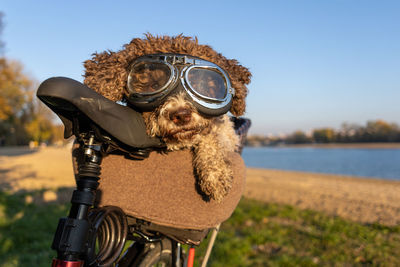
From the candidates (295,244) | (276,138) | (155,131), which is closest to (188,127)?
(155,131)

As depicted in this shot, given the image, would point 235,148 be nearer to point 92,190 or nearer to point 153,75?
point 153,75

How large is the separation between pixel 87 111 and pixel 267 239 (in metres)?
5.28

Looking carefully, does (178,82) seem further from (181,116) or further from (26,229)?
(26,229)

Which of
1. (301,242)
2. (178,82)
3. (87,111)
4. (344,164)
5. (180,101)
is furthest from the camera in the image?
(344,164)

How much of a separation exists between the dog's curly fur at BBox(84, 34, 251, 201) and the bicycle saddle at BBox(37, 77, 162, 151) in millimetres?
314

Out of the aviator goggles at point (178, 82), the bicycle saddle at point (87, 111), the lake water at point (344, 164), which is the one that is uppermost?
the aviator goggles at point (178, 82)

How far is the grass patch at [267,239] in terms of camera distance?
445 centimetres

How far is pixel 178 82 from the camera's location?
139cm

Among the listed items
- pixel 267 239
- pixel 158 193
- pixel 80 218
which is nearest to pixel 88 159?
pixel 80 218

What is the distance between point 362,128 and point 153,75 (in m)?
81.9

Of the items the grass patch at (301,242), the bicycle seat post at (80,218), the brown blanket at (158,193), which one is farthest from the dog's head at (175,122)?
the grass patch at (301,242)

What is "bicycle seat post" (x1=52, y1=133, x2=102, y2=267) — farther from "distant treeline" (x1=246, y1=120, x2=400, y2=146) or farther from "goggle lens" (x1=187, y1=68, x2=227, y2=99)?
"distant treeline" (x1=246, y1=120, x2=400, y2=146)

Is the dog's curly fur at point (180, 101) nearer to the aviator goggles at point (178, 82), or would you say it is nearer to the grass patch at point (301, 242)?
the aviator goggles at point (178, 82)

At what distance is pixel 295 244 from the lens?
17.4 feet
